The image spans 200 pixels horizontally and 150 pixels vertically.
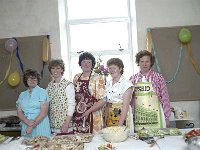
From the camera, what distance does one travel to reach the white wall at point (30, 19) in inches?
162

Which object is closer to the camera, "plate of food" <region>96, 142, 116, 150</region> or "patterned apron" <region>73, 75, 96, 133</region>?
"plate of food" <region>96, 142, 116, 150</region>

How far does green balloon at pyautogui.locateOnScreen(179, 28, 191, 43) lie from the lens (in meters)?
3.83

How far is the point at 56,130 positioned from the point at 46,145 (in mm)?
707

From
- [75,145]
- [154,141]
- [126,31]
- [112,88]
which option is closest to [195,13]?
[126,31]

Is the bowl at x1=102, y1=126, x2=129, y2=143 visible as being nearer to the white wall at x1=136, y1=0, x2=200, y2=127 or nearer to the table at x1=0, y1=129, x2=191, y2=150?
the table at x1=0, y1=129, x2=191, y2=150

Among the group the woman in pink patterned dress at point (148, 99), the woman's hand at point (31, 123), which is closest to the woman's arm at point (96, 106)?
the woman in pink patterned dress at point (148, 99)

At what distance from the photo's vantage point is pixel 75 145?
203 centimetres

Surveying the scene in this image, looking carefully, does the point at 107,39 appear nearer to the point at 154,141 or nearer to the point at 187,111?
the point at 187,111

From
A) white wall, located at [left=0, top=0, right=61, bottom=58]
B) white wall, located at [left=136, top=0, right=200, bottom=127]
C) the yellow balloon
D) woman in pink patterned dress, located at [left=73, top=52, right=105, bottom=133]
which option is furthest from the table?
white wall, located at [left=0, top=0, right=61, bottom=58]

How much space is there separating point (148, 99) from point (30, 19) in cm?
232

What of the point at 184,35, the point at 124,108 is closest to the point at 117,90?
the point at 124,108

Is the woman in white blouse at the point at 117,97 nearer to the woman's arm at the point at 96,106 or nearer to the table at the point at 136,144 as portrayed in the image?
the woman's arm at the point at 96,106

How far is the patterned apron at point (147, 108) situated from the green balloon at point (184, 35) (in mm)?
1357

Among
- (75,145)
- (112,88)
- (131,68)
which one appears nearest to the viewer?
(75,145)
